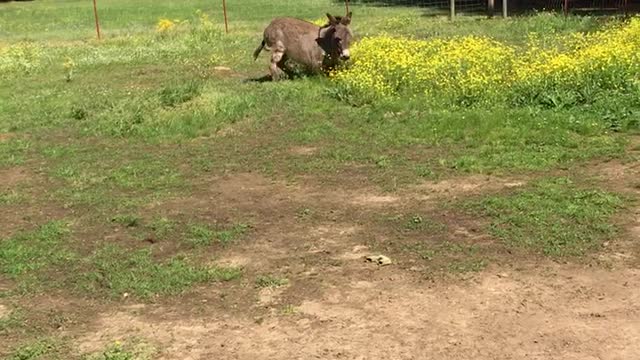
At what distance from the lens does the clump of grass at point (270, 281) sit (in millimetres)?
5492

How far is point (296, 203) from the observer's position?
23.8ft

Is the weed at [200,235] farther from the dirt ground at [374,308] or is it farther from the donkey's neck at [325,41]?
the donkey's neck at [325,41]

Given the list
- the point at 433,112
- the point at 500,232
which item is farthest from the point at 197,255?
the point at 433,112

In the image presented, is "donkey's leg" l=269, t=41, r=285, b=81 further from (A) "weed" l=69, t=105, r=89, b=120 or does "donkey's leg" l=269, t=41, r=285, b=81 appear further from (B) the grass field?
(A) "weed" l=69, t=105, r=89, b=120

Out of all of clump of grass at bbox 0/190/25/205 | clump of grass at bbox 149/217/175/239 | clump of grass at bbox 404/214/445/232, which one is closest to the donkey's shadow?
clump of grass at bbox 0/190/25/205

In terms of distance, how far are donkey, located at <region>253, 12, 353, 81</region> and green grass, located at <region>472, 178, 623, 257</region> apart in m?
6.10

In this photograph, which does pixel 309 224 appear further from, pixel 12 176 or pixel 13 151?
pixel 13 151

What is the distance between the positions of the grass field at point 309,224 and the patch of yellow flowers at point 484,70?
397 mm

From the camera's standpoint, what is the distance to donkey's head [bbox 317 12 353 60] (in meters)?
12.5

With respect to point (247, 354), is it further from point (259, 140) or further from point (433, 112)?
point (433, 112)

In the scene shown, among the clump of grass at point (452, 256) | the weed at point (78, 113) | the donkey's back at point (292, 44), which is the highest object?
the donkey's back at point (292, 44)

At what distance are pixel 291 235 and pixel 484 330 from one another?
2.24 m

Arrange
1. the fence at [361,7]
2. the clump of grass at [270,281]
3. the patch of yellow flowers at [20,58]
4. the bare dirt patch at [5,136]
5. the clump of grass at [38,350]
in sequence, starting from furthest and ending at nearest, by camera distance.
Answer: the fence at [361,7] → the patch of yellow flowers at [20,58] → the bare dirt patch at [5,136] → the clump of grass at [270,281] → the clump of grass at [38,350]

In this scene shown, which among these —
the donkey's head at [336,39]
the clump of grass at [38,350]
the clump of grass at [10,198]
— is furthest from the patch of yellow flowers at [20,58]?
the clump of grass at [38,350]
